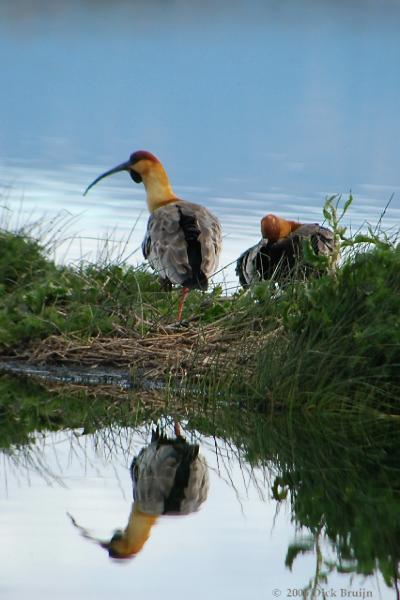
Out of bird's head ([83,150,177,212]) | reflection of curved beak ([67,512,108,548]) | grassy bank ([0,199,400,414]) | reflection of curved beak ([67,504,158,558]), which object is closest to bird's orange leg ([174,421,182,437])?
grassy bank ([0,199,400,414])

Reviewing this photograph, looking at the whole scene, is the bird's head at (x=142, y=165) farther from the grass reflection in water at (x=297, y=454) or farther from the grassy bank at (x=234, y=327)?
the grass reflection in water at (x=297, y=454)

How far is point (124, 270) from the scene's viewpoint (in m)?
11.7

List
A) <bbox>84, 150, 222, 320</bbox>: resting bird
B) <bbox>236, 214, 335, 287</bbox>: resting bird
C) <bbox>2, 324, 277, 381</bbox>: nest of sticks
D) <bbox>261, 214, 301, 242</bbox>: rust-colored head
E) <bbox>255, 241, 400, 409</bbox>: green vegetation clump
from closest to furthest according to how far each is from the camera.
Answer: <bbox>255, 241, 400, 409</bbox>: green vegetation clump, <bbox>2, 324, 277, 381</bbox>: nest of sticks, <bbox>84, 150, 222, 320</bbox>: resting bird, <bbox>236, 214, 335, 287</bbox>: resting bird, <bbox>261, 214, 301, 242</bbox>: rust-colored head

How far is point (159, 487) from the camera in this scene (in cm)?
823

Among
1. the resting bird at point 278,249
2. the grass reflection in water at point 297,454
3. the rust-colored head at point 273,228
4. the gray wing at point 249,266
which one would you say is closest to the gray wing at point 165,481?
the grass reflection in water at point 297,454

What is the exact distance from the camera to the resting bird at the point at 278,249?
1184cm

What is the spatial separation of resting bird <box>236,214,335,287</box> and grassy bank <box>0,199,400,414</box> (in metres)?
0.36

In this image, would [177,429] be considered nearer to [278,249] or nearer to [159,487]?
[159,487]

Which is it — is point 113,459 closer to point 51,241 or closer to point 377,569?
point 377,569

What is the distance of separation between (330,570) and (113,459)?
1692 millimetres

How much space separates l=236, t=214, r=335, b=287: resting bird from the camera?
38.8 ft

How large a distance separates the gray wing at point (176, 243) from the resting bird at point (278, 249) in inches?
13.5

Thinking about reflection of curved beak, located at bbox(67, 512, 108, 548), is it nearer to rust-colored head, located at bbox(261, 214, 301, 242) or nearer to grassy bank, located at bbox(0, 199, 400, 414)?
grassy bank, located at bbox(0, 199, 400, 414)

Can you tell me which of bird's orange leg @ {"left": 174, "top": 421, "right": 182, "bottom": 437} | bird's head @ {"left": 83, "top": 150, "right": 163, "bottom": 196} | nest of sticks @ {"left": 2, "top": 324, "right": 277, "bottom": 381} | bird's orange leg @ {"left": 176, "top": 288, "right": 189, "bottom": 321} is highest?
bird's head @ {"left": 83, "top": 150, "right": 163, "bottom": 196}
